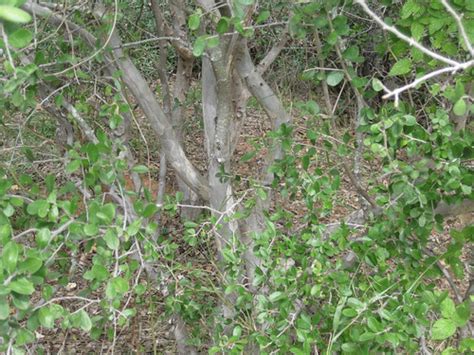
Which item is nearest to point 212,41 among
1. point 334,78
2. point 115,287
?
point 334,78

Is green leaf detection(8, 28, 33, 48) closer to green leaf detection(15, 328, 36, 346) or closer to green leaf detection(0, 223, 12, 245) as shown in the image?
green leaf detection(0, 223, 12, 245)

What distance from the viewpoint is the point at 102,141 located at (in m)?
1.98

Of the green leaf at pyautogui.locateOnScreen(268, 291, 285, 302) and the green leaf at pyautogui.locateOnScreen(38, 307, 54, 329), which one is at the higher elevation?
the green leaf at pyautogui.locateOnScreen(38, 307, 54, 329)

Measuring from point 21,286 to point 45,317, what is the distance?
0.23 metres

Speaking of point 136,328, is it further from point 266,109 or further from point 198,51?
point 198,51

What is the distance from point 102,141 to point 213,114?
0.88 metres

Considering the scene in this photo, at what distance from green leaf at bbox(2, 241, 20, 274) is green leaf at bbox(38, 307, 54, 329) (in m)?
0.24

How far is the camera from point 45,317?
1.54m

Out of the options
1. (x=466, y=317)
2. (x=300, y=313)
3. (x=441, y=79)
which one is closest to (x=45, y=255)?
(x=300, y=313)

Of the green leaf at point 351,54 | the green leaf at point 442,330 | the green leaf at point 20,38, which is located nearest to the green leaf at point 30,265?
the green leaf at point 20,38

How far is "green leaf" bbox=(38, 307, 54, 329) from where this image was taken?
60.3 inches

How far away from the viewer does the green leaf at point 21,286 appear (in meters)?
1.33

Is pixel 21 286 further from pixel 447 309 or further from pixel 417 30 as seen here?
pixel 417 30

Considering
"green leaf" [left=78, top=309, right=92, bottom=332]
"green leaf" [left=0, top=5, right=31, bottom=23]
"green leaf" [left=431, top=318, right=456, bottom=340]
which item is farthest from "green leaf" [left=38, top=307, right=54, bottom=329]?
"green leaf" [left=431, top=318, right=456, bottom=340]
